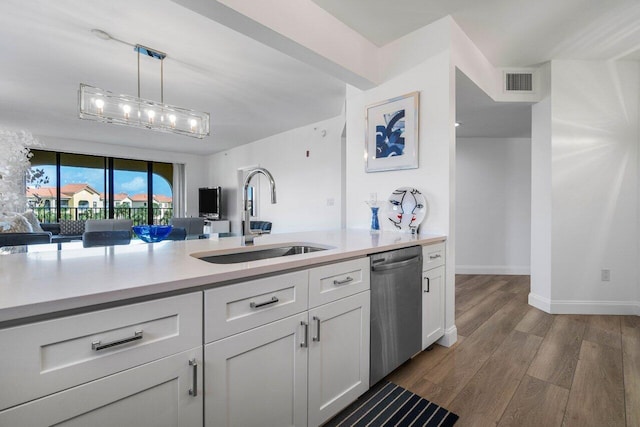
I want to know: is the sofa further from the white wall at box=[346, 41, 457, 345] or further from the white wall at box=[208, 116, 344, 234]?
the white wall at box=[346, 41, 457, 345]

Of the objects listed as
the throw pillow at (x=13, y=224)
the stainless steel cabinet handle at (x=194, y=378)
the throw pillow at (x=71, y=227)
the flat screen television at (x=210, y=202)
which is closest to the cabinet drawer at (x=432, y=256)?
the stainless steel cabinet handle at (x=194, y=378)

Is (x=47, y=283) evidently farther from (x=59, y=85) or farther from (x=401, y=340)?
(x=59, y=85)

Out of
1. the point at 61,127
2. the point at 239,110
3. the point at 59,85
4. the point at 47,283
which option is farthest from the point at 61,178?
the point at 47,283

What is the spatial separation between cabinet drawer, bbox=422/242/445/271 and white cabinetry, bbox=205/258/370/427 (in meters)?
0.65

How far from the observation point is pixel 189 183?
798 centimetres

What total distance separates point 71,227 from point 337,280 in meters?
7.28

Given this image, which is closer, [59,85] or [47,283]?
[47,283]

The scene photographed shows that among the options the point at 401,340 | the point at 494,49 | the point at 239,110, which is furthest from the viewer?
the point at 239,110

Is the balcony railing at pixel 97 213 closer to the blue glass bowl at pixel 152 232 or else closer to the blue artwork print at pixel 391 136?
the blue glass bowl at pixel 152 232

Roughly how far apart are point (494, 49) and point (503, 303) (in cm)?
252

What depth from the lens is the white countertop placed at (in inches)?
25.5

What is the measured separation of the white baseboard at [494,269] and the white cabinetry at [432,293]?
2.71 meters

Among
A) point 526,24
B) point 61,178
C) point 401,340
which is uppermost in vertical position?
point 526,24

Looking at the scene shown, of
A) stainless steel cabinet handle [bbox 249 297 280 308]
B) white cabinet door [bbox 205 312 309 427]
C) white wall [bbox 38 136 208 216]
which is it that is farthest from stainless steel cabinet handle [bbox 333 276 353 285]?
white wall [bbox 38 136 208 216]
